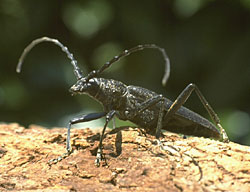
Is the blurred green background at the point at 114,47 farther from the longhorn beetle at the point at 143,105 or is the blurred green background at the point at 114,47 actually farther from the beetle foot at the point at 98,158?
the beetle foot at the point at 98,158

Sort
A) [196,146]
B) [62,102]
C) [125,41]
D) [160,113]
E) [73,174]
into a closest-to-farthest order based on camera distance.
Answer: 1. [73,174]
2. [196,146]
3. [160,113]
4. [62,102]
5. [125,41]

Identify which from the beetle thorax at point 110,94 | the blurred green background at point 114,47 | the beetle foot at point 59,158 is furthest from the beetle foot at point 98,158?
the blurred green background at point 114,47

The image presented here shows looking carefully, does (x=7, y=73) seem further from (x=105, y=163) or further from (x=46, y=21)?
(x=105, y=163)

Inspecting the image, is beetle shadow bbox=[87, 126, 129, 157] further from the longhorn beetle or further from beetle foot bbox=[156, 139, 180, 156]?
Answer: beetle foot bbox=[156, 139, 180, 156]

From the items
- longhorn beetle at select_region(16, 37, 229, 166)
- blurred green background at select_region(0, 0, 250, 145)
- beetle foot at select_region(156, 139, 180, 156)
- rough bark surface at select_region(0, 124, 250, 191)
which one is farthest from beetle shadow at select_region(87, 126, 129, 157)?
blurred green background at select_region(0, 0, 250, 145)

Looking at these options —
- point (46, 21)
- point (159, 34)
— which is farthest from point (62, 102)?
point (159, 34)

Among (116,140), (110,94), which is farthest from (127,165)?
(110,94)

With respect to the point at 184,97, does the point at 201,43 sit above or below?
above
